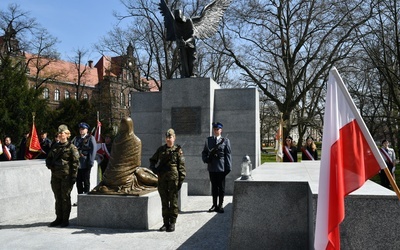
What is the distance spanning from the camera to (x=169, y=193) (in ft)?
23.1

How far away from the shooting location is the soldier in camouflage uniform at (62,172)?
7352mm

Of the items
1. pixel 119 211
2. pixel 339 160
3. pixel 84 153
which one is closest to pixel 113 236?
pixel 119 211

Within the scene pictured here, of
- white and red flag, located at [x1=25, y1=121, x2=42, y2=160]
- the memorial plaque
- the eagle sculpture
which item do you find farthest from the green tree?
the memorial plaque

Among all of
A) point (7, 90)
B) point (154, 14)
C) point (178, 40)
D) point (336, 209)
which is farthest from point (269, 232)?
point (154, 14)

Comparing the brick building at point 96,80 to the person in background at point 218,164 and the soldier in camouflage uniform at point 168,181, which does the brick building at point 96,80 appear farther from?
the soldier in camouflage uniform at point 168,181

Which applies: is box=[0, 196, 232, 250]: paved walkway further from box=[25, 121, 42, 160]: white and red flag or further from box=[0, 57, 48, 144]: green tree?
box=[0, 57, 48, 144]: green tree

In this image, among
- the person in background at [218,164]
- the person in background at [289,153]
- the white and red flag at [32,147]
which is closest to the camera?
the person in background at [218,164]

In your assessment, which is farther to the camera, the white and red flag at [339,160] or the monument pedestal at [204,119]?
the monument pedestal at [204,119]

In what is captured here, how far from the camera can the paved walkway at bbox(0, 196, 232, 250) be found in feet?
19.7

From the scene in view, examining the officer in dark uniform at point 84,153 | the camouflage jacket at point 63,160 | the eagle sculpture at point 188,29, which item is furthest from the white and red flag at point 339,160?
the eagle sculpture at point 188,29

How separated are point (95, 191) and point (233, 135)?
5439 millimetres

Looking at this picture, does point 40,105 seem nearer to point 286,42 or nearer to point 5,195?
point 286,42

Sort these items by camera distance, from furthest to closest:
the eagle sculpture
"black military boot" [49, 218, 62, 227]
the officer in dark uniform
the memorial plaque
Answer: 1. the eagle sculpture
2. the memorial plaque
3. the officer in dark uniform
4. "black military boot" [49, 218, 62, 227]

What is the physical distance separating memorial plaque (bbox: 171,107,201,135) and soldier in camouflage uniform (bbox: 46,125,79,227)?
484 centimetres
